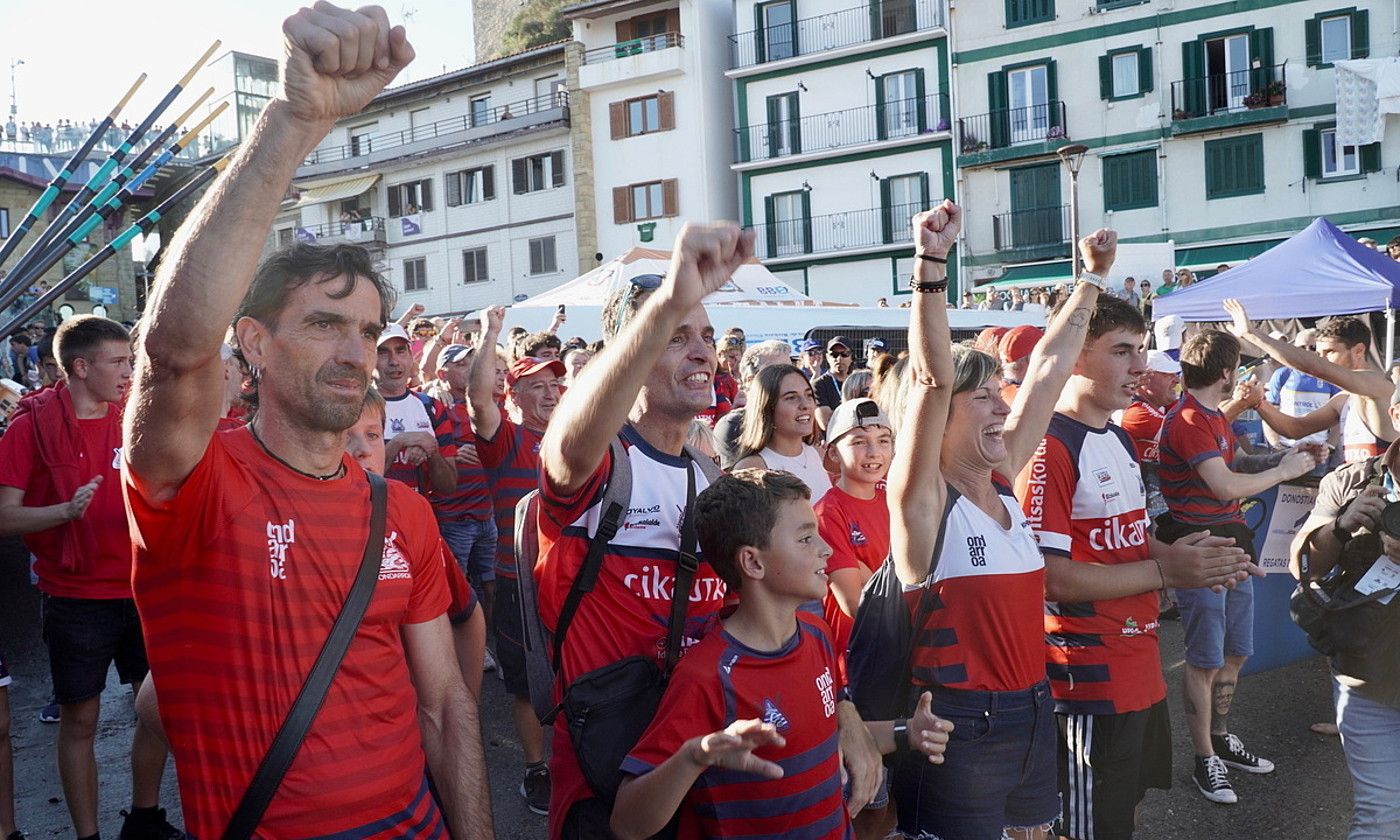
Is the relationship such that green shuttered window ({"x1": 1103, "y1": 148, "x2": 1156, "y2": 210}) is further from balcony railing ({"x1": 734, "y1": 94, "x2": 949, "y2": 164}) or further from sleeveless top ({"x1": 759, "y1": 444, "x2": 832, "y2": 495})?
sleeveless top ({"x1": 759, "y1": 444, "x2": 832, "y2": 495})

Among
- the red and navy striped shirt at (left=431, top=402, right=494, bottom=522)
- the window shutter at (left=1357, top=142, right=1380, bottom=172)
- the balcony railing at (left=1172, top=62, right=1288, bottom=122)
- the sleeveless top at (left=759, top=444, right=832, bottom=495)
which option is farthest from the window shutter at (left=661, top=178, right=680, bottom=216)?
the sleeveless top at (left=759, top=444, right=832, bottom=495)

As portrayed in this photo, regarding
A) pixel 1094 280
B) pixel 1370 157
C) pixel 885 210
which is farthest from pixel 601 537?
pixel 885 210

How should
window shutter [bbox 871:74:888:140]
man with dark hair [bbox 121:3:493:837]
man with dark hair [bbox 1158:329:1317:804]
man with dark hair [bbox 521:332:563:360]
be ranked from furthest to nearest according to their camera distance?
window shutter [bbox 871:74:888:140]
man with dark hair [bbox 521:332:563:360]
man with dark hair [bbox 1158:329:1317:804]
man with dark hair [bbox 121:3:493:837]

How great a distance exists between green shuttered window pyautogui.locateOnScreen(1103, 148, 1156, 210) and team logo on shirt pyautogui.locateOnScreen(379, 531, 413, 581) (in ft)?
103

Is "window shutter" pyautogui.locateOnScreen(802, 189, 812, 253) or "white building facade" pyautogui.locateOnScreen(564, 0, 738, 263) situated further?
"white building facade" pyautogui.locateOnScreen(564, 0, 738, 263)

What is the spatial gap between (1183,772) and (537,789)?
3167mm

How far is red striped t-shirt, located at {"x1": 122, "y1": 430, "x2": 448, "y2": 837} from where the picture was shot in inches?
86.4

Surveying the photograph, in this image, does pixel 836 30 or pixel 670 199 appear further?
pixel 670 199

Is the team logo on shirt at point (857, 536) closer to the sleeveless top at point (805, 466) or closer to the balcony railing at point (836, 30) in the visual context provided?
the sleeveless top at point (805, 466)

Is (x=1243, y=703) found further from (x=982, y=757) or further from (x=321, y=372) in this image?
(x=321, y=372)

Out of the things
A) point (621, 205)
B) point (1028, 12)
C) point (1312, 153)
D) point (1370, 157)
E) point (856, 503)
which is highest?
point (1028, 12)

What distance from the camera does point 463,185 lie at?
39.3 meters

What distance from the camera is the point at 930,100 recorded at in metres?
33.3

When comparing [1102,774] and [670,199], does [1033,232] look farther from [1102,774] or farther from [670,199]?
[1102,774]
